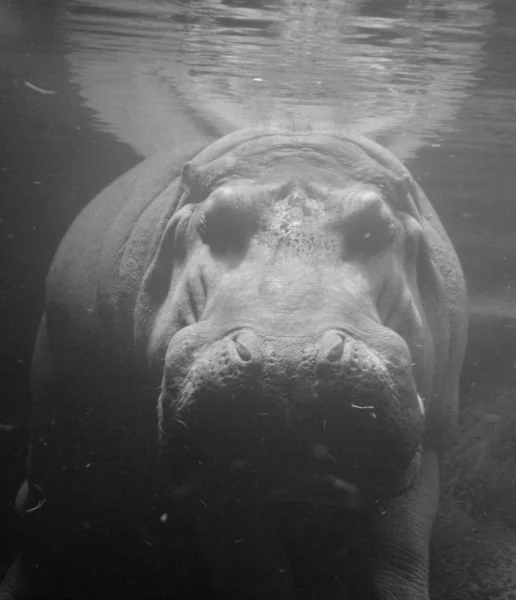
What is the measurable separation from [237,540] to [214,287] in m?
1.89

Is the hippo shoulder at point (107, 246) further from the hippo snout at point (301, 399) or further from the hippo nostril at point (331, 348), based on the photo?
the hippo nostril at point (331, 348)

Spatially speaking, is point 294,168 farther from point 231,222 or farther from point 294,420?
point 294,420

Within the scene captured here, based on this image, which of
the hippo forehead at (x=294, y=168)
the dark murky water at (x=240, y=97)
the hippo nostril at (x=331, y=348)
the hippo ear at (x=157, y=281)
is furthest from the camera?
the dark murky water at (x=240, y=97)

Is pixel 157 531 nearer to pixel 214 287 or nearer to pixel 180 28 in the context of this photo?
pixel 214 287

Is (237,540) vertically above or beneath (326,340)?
beneath

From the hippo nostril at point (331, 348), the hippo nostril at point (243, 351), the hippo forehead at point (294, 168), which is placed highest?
the hippo forehead at point (294, 168)

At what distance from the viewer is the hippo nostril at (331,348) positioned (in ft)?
9.23

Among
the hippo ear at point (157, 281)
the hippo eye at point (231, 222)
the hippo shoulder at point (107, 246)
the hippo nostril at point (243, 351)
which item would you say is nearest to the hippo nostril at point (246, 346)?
the hippo nostril at point (243, 351)

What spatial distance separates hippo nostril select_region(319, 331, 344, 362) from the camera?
2814 mm

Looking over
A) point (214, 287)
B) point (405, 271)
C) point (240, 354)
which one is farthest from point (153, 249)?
point (240, 354)

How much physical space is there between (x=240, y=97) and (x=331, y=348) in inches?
271

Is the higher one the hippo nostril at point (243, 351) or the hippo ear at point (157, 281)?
the hippo nostril at point (243, 351)

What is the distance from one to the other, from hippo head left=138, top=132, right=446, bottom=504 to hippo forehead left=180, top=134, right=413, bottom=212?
0.01 meters

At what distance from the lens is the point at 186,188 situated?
4.77 metres
